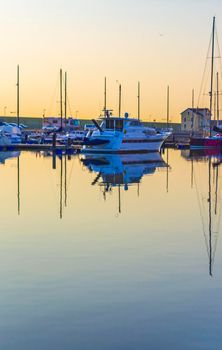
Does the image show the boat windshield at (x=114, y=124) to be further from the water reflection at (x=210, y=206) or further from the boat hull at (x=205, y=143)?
the water reflection at (x=210, y=206)

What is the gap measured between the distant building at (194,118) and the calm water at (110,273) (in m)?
110

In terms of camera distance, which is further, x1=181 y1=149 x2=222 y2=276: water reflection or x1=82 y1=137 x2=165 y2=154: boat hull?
x1=82 y1=137 x2=165 y2=154: boat hull

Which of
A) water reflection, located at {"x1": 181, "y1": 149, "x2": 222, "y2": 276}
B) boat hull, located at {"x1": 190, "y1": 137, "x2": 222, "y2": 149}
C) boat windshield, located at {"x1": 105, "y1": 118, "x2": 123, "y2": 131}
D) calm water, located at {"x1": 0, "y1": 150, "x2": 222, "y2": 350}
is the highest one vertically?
boat windshield, located at {"x1": 105, "y1": 118, "x2": 123, "y2": 131}

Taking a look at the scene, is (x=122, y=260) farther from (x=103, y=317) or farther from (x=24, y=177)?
(x=24, y=177)

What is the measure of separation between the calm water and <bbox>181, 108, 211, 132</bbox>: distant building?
110 m

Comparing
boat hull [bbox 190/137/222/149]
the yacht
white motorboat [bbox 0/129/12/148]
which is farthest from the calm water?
boat hull [bbox 190/137/222/149]

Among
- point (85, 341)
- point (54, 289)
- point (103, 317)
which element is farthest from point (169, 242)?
point (85, 341)

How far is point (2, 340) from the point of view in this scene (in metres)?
8.73

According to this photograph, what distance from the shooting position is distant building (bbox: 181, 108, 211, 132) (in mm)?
133625

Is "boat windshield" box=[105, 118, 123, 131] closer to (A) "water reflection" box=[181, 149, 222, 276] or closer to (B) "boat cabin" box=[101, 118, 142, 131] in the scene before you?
(B) "boat cabin" box=[101, 118, 142, 131]

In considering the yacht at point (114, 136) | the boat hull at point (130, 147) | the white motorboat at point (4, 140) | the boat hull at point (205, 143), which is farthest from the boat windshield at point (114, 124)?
the boat hull at point (205, 143)

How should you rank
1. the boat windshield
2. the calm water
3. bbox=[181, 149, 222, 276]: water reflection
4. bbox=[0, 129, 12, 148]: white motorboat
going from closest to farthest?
1. the calm water
2. bbox=[181, 149, 222, 276]: water reflection
3. the boat windshield
4. bbox=[0, 129, 12, 148]: white motorboat

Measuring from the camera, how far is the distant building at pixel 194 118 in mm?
133625

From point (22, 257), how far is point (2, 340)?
5.14 metres
